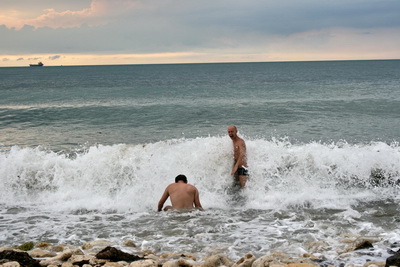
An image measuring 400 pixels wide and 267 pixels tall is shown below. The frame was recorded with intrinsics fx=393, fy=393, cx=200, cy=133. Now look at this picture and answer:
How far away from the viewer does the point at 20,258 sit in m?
5.17

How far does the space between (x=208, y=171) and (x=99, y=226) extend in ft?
12.7

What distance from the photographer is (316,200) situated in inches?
356

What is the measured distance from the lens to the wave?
9.40 metres

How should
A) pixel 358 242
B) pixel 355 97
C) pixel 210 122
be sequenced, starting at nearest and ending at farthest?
pixel 358 242
pixel 210 122
pixel 355 97

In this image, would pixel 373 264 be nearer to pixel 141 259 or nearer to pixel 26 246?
pixel 141 259

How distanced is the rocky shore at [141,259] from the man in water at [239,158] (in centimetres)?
433

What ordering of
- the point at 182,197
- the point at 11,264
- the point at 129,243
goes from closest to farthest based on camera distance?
the point at 11,264 < the point at 129,243 < the point at 182,197

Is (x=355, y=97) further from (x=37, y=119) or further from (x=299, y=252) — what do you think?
(x=299, y=252)

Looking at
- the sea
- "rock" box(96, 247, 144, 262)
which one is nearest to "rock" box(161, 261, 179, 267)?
"rock" box(96, 247, 144, 262)

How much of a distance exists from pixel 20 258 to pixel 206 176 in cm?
603

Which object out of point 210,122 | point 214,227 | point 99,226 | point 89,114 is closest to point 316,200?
point 214,227

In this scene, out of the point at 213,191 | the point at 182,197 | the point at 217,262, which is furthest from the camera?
the point at 213,191

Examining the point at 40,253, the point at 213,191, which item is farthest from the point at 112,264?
the point at 213,191

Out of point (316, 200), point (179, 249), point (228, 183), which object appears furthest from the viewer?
point (228, 183)
